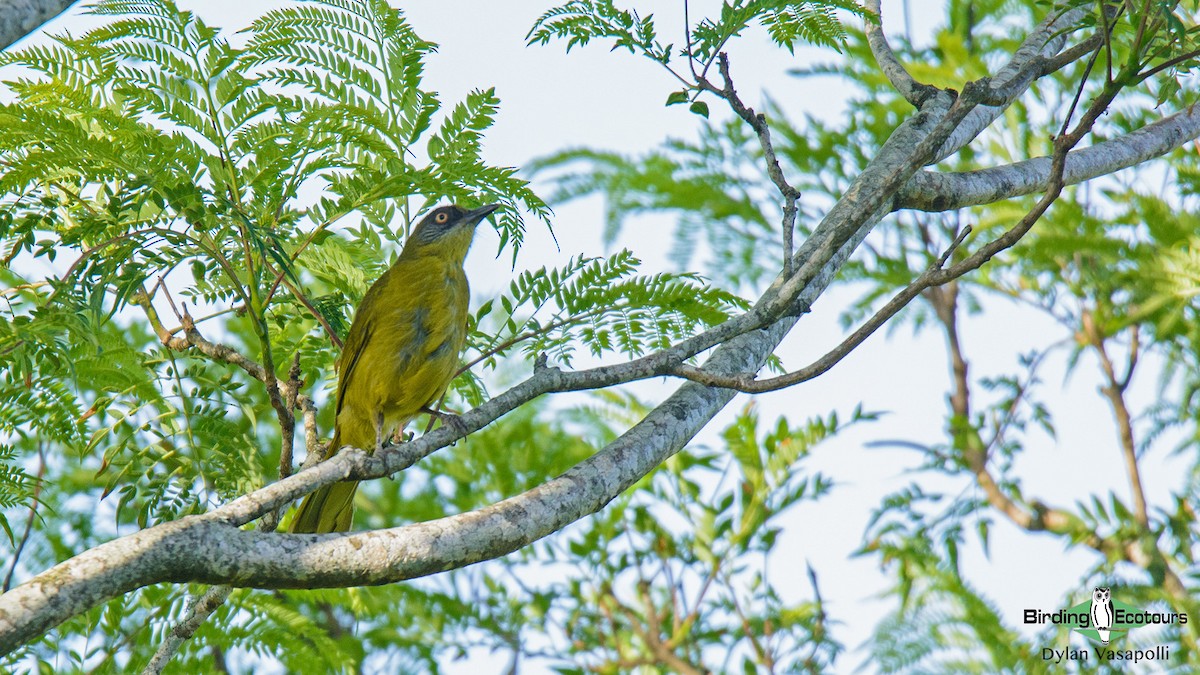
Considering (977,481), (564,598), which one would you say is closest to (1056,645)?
(977,481)

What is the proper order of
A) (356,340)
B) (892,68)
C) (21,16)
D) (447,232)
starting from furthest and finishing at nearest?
(447,232) → (892,68) → (356,340) → (21,16)

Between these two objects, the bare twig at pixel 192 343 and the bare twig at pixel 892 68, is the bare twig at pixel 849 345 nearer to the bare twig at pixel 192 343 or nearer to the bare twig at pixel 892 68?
the bare twig at pixel 192 343

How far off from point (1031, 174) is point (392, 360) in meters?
2.47

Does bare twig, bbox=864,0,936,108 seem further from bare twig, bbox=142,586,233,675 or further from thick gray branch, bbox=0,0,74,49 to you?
bare twig, bbox=142,586,233,675

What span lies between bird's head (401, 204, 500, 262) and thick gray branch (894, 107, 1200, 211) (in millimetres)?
1946

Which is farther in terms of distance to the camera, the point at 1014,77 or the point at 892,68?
the point at 892,68

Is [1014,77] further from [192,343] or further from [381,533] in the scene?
[192,343]

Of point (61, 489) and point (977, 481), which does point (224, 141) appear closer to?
point (61, 489)

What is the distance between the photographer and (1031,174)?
419cm

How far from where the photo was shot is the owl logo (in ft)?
16.7

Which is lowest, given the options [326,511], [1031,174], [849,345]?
[849,345]

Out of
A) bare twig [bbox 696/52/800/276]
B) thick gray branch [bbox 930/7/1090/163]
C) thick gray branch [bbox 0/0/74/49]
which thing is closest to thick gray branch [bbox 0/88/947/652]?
bare twig [bbox 696/52/800/276]

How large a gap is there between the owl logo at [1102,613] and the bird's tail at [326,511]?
Result: 3309 millimetres

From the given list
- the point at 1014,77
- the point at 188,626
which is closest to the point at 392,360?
the point at 188,626
